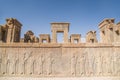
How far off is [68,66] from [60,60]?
656mm

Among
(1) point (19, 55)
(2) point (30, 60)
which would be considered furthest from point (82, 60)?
(1) point (19, 55)

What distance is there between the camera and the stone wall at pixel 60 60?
34.9ft

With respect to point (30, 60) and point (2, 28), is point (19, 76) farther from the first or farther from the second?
point (2, 28)

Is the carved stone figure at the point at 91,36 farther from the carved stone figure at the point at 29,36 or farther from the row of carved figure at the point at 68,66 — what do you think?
the row of carved figure at the point at 68,66

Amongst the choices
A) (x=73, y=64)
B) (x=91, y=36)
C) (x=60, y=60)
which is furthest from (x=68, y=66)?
(x=91, y=36)

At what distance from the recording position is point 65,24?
15.8 meters

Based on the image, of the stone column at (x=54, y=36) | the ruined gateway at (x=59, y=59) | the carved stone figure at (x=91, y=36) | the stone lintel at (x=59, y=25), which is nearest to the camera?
the ruined gateway at (x=59, y=59)

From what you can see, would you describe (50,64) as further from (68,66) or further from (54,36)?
(54,36)

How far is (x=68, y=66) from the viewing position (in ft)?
35.2

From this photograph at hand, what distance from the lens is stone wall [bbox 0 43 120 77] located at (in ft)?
34.9

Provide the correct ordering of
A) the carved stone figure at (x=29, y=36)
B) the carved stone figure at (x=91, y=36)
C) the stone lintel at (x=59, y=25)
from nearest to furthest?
1. the stone lintel at (x=59, y=25)
2. the carved stone figure at (x=29, y=36)
3. the carved stone figure at (x=91, y=36)

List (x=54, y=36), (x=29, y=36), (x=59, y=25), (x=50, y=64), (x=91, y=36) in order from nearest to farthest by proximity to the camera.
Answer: (x=50, y=64) → (x=54, y=36) → (x=59, y=25) → (x=29, y=36) → (x=91, y=36)

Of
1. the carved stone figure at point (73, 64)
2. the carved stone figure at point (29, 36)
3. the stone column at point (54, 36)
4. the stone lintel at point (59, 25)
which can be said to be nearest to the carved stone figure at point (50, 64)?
the carved stone figure at point (73, 64)

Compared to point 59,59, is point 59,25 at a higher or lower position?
higher
